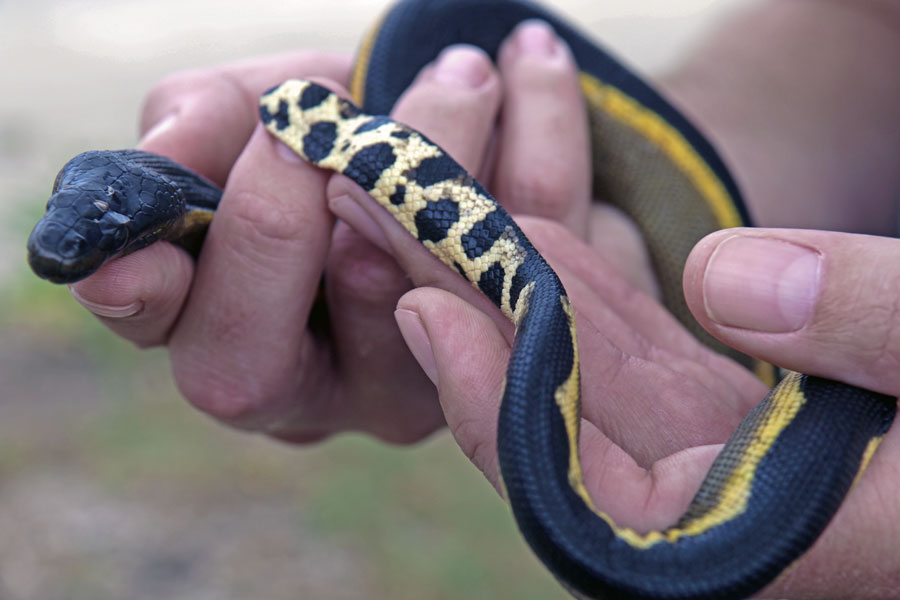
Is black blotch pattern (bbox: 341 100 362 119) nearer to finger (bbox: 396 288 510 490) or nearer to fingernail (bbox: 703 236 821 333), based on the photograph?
finger (bbox: 396 288 510 490)

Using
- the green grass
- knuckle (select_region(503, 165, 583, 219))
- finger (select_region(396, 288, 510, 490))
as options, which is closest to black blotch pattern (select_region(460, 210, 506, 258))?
finger (select_region(396, 288, 510, 490))

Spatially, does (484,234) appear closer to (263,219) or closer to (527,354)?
(527,354)

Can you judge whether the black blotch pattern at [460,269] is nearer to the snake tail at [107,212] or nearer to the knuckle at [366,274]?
the knuckle at [366,274]

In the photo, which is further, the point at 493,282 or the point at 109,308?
the point at 109,308

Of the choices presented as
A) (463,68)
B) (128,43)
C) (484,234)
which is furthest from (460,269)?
(128,43)

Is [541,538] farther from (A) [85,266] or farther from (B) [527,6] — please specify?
(B) [527,6]
